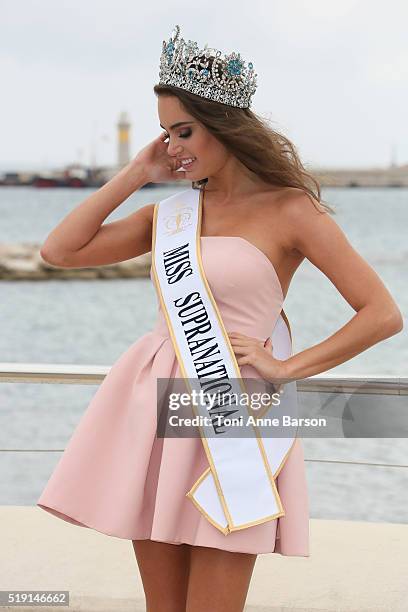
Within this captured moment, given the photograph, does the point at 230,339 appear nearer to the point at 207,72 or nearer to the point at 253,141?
the point at 253,141

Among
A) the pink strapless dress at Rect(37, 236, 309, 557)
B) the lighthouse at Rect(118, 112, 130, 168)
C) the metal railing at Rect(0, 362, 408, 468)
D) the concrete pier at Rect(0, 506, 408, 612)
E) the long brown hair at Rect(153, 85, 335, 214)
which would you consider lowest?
the lighthouse at Rect(118, 112, 130, 168)

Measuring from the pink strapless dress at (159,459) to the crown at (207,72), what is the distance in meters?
0.23

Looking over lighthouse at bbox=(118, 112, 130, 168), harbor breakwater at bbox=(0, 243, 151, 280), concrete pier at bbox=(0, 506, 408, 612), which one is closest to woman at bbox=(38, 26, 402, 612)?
concrete pier at bbox=(0, 506, 408, 612)

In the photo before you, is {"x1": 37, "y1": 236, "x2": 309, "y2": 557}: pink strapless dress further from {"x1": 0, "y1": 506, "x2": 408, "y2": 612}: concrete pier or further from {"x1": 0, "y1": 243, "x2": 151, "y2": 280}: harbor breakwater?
{"x1": 0, "y1": 243, "x2": 151, "y2": 280}: harbor breakwater

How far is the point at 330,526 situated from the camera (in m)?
2.90

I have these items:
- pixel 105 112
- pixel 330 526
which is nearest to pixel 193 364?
pixel 330 526

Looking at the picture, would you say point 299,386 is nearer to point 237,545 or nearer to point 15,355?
point 237,545

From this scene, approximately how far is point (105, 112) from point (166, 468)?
44.2 metres

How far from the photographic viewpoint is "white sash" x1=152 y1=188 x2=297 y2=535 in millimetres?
1882

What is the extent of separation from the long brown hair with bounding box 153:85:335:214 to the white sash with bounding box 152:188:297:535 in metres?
0.13

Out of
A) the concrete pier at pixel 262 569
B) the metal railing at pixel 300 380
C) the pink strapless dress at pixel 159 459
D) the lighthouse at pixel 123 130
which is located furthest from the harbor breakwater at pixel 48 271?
the lighthouse at pixel 123 130

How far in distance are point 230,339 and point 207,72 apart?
417mm

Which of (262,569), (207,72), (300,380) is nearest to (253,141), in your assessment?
(207,72)

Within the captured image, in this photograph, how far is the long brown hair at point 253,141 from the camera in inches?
74.0
